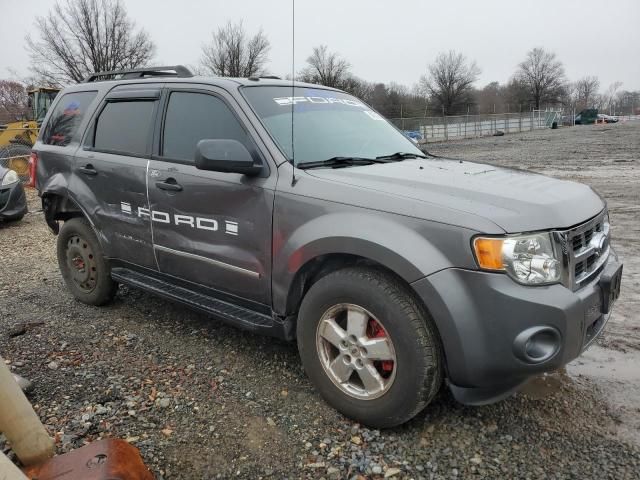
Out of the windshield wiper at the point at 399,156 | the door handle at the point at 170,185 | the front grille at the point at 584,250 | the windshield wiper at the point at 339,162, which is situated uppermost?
the windshield wiper at the point at 399,156

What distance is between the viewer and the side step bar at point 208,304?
3102 mm

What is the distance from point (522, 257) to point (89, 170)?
10.9 feet

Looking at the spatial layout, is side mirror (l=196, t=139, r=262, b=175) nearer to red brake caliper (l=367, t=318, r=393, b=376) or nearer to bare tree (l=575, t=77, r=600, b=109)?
red brake caliper (l=367, t=318, r=393, b=376)

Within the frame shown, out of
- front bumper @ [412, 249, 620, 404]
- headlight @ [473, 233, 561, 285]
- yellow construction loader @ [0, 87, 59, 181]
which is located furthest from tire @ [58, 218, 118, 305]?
yellow construction loader @ [0, 87, 59, 181]

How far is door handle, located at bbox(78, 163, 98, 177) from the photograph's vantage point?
4.09 meters

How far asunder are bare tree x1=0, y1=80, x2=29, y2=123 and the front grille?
51.9 metres

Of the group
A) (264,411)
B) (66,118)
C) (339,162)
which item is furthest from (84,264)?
(339,162)

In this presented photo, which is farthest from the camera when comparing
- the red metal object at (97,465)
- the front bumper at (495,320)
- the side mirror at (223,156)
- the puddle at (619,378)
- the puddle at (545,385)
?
the puddle at (545,385)

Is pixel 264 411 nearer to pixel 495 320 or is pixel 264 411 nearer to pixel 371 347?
pixel 371 347

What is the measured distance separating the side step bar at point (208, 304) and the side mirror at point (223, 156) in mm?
890

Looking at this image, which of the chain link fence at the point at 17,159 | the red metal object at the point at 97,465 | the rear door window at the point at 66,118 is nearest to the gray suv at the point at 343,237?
the rear door window at the point at 66,118

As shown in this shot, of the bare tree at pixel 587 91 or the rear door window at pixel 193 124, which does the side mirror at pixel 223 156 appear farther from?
the bare tree at pixel 587 91

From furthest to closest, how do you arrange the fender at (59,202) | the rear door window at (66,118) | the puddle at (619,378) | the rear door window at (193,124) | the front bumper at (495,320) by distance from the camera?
1. the rear door window at (66,118)
2. the fender at (59,202)
3. the rear door window at (193,124)
4. the puddle at (619,378)
5. the front bumper at (495,320)

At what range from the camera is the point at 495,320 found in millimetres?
2289
